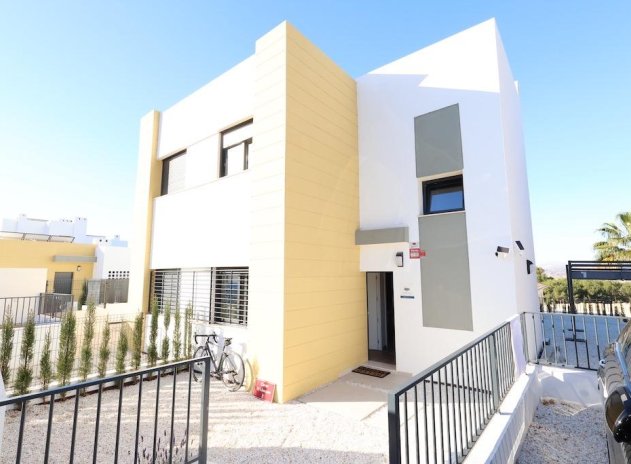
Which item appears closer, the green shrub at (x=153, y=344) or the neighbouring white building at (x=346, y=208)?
the neighbouring white building at (x=346, y=208)

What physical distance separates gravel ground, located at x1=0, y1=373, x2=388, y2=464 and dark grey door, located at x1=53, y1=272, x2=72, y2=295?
56.9 feet

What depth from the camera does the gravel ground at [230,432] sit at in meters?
3.35

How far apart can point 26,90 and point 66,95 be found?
2.36ft

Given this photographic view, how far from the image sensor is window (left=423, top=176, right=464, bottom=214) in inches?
235

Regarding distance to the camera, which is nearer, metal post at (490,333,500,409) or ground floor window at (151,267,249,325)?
metal post at (490,333,500,409)

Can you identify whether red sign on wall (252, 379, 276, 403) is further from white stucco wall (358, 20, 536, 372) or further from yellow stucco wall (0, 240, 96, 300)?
yellow stucco wall (0, 240, 96, 300)

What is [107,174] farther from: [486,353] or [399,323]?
[486,353]

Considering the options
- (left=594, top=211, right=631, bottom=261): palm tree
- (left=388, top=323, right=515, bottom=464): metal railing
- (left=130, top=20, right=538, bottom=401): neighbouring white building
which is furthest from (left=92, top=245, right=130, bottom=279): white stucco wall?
(left=594, top=211, right=631, bottom=261): palm tree

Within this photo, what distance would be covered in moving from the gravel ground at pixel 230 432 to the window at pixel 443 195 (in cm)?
419

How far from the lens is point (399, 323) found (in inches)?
243

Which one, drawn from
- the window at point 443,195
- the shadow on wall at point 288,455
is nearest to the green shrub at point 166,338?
the shadow on wall at point 288,455

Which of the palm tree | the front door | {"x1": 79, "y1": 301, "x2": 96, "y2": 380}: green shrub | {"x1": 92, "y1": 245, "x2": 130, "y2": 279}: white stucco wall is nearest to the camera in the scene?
{"x1": 79, "y1": 301, "x2": 96, "y2": 380}: green shrub

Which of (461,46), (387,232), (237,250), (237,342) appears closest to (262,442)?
(237,342)

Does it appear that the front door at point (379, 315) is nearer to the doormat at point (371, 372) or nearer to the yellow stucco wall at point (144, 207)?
the doormat at point (371, 372)
